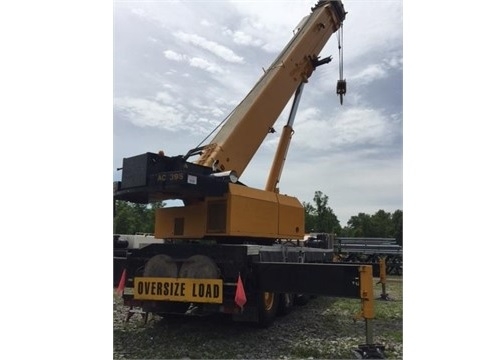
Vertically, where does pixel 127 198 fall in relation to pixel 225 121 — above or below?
below

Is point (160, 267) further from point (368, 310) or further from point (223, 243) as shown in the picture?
point (368, 310)

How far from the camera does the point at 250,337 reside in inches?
235

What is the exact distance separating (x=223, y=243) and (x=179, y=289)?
38.2 inches

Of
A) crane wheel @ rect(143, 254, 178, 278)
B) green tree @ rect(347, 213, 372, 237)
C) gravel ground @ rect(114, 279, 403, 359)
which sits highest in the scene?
green tree @ rect(347, 213, 372, 237)

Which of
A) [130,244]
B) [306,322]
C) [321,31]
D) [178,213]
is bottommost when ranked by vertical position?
[306,322]

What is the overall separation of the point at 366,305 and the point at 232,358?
1703 mm

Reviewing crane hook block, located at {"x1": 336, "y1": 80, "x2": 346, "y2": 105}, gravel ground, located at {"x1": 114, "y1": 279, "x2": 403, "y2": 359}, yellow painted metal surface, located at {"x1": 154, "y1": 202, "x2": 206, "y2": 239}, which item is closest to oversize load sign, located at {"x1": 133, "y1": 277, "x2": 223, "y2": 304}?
gravel ground, located at {"x1": 114, "y1": 279, "x2": 403, "y2": 359}

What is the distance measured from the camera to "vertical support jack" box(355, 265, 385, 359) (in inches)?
191

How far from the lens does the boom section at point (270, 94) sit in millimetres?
6795

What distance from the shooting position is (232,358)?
516 centimetres

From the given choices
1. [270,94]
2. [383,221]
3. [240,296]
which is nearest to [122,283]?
[240,296]

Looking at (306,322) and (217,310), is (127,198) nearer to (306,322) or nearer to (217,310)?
(217,310)

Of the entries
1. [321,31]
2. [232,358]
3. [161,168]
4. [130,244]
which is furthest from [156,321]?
[321,31]

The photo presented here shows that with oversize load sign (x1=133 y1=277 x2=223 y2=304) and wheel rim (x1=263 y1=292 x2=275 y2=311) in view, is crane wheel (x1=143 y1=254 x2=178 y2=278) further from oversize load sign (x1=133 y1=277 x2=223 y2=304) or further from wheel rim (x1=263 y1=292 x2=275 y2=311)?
wheel rim (x1=263 y1=292 x2=275 y2=311)
